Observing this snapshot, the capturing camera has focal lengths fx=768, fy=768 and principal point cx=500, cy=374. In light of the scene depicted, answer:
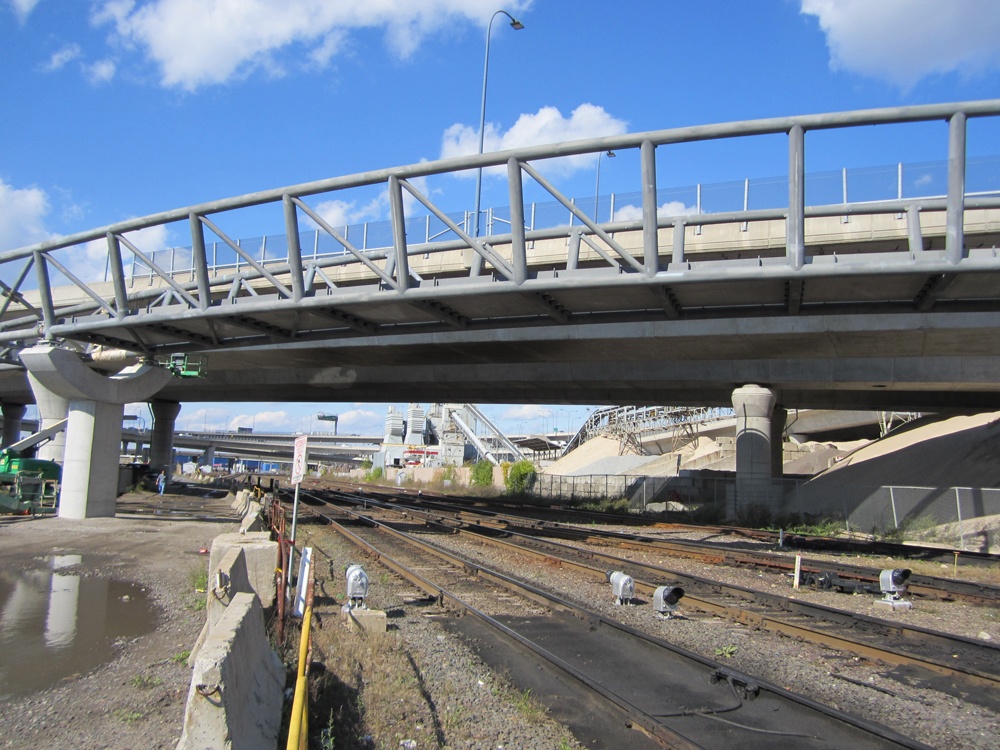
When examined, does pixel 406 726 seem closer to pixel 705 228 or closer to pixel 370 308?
pixel 370 308

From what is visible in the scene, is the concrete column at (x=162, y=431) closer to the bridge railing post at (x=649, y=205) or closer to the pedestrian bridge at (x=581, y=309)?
the pedestrian bridge at (x=581, y=309)

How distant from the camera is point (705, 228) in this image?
25.2 meters

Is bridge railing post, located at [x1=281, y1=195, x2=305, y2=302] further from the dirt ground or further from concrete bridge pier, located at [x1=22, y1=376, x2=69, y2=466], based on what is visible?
concrete bridge pier, located at [x1=22, y1=376, x2=69, y2=466]

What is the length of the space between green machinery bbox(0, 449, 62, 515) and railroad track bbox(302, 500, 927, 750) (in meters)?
20.5

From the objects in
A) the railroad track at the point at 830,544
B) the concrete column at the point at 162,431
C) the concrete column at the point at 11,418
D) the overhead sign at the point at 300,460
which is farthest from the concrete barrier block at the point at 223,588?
the concrete column at the point at 11,418

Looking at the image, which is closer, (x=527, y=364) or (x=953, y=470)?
(x=953, y=470)

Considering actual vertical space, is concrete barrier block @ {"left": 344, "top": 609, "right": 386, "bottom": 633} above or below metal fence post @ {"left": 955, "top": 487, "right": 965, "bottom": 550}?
below

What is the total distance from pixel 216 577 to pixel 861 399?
3245 cm

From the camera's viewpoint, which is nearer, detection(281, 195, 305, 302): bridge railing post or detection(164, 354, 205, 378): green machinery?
detection(281, 195, 305, 302): bridge railing post

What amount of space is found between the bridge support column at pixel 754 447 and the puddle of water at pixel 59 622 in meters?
23.4

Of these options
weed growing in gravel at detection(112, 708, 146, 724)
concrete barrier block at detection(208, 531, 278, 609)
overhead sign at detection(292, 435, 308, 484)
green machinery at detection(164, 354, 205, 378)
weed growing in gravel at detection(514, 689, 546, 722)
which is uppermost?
green machinery at detection(164, 354, 205, 378)

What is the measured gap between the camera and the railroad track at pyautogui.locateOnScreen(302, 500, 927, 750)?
259 inches

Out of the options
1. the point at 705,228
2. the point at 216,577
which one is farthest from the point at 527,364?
the point at 216,577

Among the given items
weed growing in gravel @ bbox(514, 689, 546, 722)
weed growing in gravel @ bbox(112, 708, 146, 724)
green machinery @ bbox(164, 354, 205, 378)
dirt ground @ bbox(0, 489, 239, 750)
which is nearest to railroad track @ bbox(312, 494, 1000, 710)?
weed growing in gravel @ bbox(514, 689, 546, 722)
